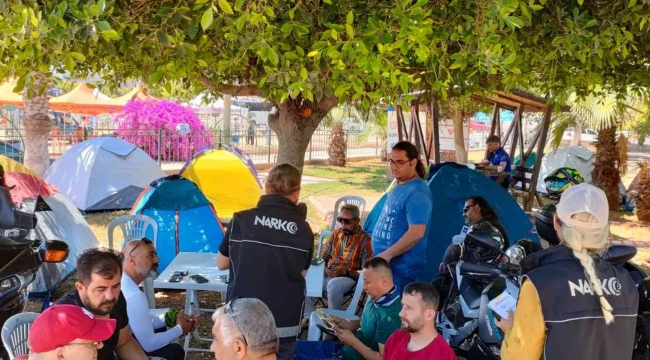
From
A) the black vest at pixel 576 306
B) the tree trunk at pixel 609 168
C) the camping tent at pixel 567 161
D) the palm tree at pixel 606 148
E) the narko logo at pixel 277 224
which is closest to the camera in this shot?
the black vest at pixel 576 306

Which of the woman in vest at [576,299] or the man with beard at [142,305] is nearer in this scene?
the woman in vest at [576,299]

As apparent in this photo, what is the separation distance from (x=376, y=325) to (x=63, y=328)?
179 cm

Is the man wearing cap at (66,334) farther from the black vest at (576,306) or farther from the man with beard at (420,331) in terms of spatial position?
the black vest at (576,306)

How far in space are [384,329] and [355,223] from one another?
2.06 metres

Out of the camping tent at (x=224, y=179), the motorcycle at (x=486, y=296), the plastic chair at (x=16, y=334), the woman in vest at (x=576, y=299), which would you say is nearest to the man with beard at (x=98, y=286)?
the plastic chair at (x=16, y=334)

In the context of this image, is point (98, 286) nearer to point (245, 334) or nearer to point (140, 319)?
point (140, 319)

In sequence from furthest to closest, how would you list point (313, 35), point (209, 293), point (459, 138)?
1. point (459, 138)
2. point (209, 293)
3. point (313, 35)

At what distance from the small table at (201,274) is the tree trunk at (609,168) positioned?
406 inches

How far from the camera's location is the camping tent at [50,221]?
588 cm

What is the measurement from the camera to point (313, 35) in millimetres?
3490

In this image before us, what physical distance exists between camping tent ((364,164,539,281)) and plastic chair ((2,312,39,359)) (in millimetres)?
4196

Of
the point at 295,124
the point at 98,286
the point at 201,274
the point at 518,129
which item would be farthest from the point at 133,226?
the point at 518,129

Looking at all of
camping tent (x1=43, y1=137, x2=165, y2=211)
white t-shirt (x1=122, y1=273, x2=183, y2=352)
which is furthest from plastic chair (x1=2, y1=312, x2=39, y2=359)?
camping tent (x1=43, y1=137, x2=165, y2=211)

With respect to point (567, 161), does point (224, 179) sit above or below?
below
